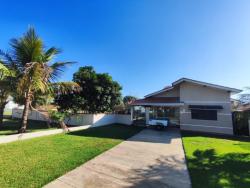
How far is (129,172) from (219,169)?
3561mm

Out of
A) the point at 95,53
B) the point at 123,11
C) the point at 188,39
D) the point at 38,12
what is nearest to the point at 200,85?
the point at 188,39

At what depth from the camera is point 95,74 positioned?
18.7 m

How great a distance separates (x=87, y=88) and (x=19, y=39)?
953 centimetres

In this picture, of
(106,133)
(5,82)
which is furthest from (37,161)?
(106,133)

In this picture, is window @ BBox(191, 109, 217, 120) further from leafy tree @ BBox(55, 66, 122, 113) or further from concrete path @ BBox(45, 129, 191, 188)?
concrete path @ BBox(45, 129, 191, 188)

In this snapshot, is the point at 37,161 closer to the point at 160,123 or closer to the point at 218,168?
the point at 218,168

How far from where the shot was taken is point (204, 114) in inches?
644

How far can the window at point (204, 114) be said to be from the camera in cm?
1593

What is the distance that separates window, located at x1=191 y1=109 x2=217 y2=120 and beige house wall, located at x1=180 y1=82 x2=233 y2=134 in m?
0.31

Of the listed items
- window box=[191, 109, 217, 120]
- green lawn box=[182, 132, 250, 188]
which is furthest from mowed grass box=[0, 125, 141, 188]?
window box=[191, 109, 217, 120]

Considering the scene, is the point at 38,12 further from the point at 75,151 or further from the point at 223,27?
the point at 223,27

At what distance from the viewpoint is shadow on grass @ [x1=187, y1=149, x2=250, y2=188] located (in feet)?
16.0

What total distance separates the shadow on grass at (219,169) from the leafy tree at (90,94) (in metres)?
12.6

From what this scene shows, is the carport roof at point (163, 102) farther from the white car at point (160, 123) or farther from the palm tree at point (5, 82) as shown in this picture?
the palm tree at point (5, 82)
